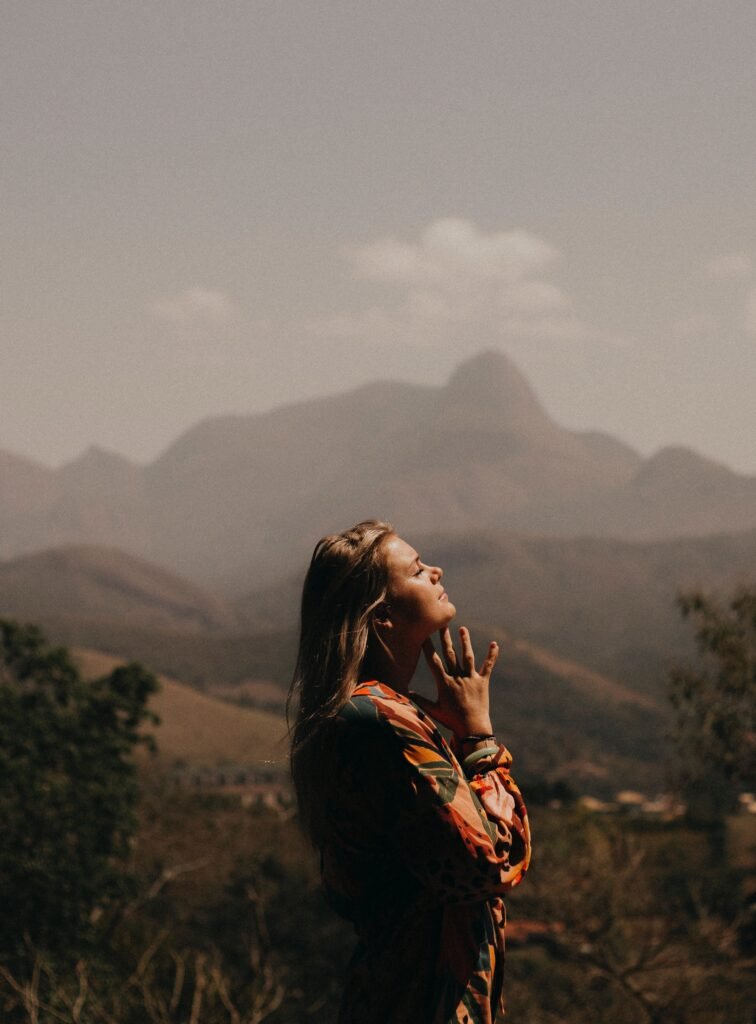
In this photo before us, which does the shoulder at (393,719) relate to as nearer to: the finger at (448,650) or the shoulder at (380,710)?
the shoulder at (380,710)

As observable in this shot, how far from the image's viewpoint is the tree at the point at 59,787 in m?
22.6

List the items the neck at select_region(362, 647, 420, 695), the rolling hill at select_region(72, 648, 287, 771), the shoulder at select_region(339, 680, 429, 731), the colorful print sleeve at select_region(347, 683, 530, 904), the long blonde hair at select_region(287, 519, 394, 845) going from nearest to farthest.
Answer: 1. the colorful print sleeve at select_region(347, 683, 530, 904)
2. the shoulder at select_region(339, 680, 429, 731)
3. the long blonde hair at select_region(287, 519, 394, 845)
4. the neck at select_region(362, 647, 420, 695)
5. the rolling hill at select_region(72, 648, 287, 771)

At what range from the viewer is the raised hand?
316 cm

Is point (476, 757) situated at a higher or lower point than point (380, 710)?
lower

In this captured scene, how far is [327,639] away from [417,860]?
0.63 m

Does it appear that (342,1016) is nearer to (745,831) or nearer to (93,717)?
(93,717)

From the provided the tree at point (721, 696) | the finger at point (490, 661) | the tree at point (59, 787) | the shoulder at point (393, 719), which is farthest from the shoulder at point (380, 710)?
the tree at point (721, 696)

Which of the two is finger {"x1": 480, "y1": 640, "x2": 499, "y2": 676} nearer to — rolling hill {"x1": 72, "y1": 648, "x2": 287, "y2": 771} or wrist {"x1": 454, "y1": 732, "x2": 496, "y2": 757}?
wrist {"x1": 454, "y1": 732, "x2": 496, "y2": 757}

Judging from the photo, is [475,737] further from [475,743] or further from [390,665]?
[390,665]

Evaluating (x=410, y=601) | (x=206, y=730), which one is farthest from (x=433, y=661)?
(x=206, y=730)

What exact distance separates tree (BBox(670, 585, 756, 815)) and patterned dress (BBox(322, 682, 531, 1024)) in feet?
76.6

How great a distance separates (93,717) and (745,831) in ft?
122

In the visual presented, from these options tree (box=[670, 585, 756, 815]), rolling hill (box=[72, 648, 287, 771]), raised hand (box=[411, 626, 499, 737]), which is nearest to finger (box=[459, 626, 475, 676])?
raised hand (box=[411, 626, 499, 737])

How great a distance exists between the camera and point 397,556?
316cm
